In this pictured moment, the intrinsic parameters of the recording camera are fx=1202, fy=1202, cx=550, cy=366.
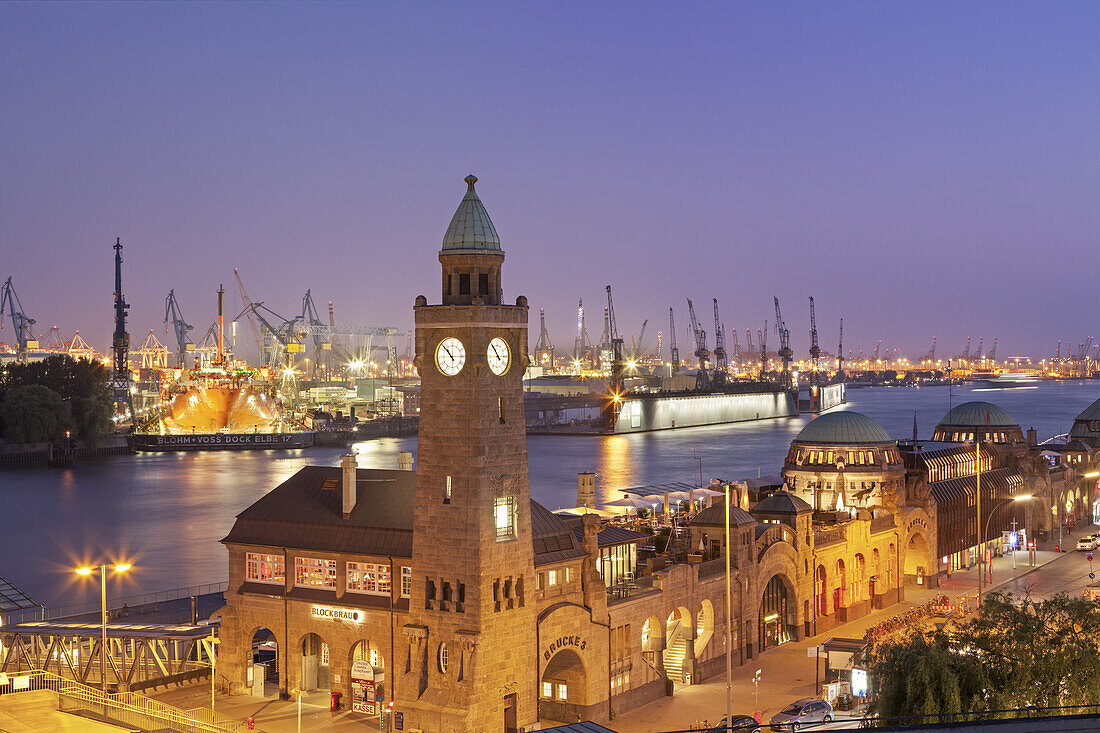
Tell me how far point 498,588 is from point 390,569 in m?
6.05

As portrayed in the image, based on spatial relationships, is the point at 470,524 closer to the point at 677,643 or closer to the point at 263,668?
the point at 263,668

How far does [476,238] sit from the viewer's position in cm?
4741

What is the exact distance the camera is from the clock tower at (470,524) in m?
45.1

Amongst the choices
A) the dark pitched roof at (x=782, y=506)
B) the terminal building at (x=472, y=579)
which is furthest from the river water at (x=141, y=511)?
the dark pitched roof at (x=782, y=506)

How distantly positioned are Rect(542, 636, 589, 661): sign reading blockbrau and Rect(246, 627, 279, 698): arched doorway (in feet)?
41.2

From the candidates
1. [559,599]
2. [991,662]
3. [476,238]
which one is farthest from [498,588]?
[991,662]

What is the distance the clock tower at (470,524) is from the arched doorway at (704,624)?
13.1 m

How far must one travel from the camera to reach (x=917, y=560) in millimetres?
82125

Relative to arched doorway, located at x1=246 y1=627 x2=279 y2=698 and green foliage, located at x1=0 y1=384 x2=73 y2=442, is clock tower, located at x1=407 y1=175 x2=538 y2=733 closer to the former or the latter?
arched doorway, located at x1=246 y1=627 x2=279 y2=698

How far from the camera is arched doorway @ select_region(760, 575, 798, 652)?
6309cm

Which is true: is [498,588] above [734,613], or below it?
above

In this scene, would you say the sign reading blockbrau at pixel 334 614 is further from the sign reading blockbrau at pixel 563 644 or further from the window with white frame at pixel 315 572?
the sign reading blockbrau at pixel 563 644

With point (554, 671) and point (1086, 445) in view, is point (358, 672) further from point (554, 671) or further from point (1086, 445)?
point (1086, 445)

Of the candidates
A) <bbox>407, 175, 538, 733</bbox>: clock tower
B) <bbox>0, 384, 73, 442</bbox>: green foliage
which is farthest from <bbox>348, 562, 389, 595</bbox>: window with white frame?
<bbox>0, 384, 73, 442</bbox>: green foliage
